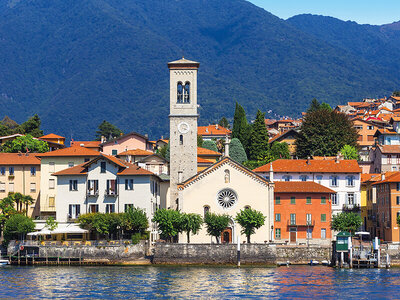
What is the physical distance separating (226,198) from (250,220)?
14.6 ft

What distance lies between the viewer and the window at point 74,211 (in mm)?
93188

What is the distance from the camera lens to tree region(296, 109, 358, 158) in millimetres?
129125

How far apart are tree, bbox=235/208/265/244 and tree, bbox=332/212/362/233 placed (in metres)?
10.7

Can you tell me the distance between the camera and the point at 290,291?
64188 millimetres

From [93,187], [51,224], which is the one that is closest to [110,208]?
[93,187]

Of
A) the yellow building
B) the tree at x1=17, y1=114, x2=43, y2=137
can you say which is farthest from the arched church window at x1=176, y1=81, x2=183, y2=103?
the tree at x1=17, y1=114, x2=43, y2=137

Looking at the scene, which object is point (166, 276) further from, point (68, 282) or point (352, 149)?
point (352, 149)

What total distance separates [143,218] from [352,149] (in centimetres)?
4861

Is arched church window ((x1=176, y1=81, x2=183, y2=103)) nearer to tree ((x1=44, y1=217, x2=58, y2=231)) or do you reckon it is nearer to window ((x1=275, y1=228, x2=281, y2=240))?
window ((x1=275, y1=228, x2=281, y2=240))

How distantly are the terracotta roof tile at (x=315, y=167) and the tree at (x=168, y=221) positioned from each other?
22.3m

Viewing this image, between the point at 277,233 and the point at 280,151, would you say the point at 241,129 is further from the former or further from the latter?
the point at 277,233

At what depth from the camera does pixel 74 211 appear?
9344cm

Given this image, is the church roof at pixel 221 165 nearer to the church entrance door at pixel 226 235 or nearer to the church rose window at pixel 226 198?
the church rose window at pixel 226 198

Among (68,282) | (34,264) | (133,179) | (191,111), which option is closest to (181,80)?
(191,111)
